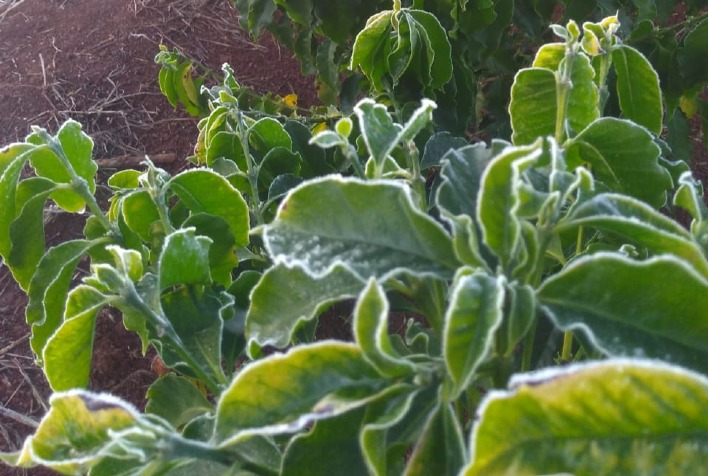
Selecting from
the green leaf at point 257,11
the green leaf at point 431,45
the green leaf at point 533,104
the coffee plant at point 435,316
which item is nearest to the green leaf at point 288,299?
the coffee plant at point 435,316

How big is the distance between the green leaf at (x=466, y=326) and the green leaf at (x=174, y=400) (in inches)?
16.0

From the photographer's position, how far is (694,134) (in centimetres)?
227

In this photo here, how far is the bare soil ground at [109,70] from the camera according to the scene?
96.2 inches

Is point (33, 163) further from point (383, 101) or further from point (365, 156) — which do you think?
point (383, 101)

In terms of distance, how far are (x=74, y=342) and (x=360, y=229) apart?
1.05 ft

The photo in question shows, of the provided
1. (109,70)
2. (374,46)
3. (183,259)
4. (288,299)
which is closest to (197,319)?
(183,259)

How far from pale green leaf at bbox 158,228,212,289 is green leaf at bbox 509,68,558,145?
1.15 feet

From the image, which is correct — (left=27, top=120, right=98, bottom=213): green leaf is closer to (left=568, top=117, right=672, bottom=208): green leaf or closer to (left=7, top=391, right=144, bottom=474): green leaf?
(left=7, top=391, right=144, bottom=474): green leaf

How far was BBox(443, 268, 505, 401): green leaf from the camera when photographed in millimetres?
419

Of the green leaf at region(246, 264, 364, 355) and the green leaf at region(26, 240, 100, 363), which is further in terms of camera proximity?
the green leaf at region(26, 240, 100, 363)

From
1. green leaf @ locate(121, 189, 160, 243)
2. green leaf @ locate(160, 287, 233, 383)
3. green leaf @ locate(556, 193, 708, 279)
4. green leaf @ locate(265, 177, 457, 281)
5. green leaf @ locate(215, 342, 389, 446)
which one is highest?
green leaf @ locate(556, 193, 708, 279)

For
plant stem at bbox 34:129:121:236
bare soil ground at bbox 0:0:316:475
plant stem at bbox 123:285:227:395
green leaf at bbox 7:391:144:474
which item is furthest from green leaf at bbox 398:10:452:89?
bare soil ground at bbox 0:0:316:475

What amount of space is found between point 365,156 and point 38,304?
64cm

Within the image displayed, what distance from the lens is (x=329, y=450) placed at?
1.70 feet
